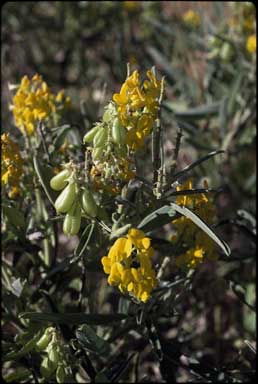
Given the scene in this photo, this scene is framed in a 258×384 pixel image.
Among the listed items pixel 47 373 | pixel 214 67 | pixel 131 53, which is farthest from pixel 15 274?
pixel 131 53

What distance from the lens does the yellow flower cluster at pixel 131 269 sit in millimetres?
1252

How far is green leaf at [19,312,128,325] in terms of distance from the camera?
4.38 ft

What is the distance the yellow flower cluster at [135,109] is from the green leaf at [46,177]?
255 millimetres

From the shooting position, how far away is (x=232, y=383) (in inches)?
66.6

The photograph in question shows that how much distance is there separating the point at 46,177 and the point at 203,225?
49 cm

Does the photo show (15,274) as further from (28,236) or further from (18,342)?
(18,342)

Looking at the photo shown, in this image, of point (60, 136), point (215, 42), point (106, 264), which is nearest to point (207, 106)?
point (215, 42)

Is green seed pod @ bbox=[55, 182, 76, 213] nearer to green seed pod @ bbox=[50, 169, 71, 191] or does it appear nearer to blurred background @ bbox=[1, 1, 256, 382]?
green seed pod @ bbox=[50, 169, 71, 191]

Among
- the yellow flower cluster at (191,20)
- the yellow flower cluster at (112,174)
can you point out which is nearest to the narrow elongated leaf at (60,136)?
the yellow flower cluster at (112,174)

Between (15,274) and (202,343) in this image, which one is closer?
(15,274)

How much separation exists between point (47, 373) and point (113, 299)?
3.44 ft

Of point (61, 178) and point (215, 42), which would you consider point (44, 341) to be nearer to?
point (61, 178)

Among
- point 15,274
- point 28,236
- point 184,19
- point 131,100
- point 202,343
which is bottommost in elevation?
point 202,343

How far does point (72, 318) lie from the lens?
143 cm
